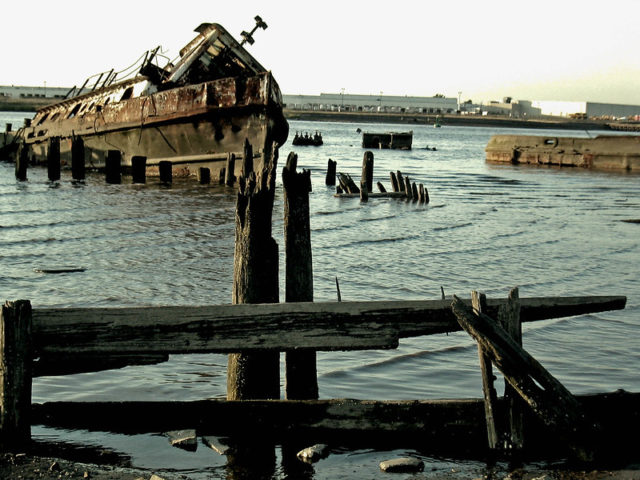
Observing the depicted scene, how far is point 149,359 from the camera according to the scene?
15.8 ft

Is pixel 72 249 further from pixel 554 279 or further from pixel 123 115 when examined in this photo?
pixel 123 115

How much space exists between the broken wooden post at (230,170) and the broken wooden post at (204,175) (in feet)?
3.37

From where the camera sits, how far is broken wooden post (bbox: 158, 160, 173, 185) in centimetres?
2744

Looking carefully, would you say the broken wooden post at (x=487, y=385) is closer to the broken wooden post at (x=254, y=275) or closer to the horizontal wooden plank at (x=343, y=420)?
the horizontal wooden plank at (x=343, y=420)

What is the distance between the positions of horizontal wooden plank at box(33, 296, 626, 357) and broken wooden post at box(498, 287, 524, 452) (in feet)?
0.23

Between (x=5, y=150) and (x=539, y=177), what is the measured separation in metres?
27.1

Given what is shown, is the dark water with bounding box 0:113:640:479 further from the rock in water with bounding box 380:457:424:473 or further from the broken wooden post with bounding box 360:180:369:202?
the broken wooden post with bounding box 360:180:369:202

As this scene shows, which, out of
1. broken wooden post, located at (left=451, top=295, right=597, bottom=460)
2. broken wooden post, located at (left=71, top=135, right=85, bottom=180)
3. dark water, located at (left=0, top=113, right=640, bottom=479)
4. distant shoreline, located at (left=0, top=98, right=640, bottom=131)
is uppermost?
distant shoreline, located at (left=0, top=98, right=640, bottom=131)

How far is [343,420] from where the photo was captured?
17.0ft

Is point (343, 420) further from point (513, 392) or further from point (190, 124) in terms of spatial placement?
point (190, 124)

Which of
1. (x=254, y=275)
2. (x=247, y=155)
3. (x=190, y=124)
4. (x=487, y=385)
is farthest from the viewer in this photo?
(x=190, y=124)

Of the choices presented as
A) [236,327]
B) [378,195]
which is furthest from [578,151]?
[236,327]

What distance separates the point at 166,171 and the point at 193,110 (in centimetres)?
279

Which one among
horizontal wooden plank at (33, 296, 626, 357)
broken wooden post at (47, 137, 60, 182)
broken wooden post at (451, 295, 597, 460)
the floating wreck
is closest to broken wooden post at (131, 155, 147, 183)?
broken wooden post at (47, 137, 60, 182)
